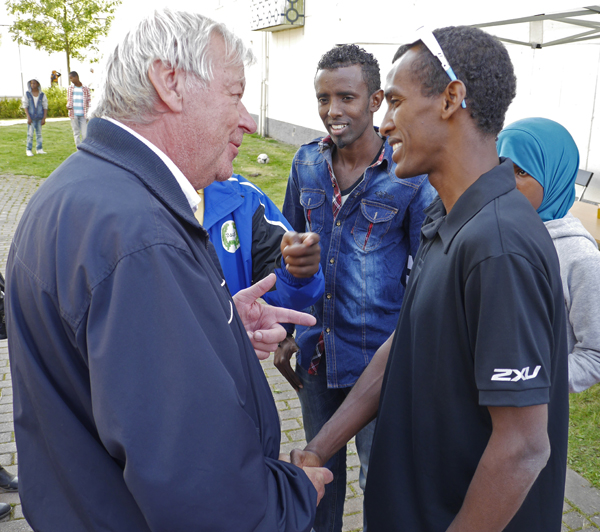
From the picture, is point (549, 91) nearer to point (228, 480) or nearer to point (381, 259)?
point (381, 259)

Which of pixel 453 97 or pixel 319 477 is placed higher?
pixel 453 97

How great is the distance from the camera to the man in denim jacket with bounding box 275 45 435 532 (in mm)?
2645

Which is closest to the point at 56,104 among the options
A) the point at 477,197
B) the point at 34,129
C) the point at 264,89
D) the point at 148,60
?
the point at 34,129

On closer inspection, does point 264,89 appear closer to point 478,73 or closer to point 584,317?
point 584,317

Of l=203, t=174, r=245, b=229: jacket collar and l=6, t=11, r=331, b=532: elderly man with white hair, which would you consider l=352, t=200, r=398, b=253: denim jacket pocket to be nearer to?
l=203, t=174, r=245, b=229: jacket collar

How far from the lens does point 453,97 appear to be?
153 centimetres

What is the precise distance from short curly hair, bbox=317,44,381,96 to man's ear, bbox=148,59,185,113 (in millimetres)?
1710

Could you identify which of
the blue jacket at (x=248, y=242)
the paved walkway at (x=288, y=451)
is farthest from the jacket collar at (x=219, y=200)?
the paved walkway at (x=288, y=451)

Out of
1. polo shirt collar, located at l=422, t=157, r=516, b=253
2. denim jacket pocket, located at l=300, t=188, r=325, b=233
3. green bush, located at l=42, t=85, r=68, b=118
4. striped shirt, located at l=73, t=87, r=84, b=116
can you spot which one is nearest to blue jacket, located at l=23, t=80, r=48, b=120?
striped shirt, located at l=73, t=87, r=84, b=116

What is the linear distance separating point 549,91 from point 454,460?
8.46 metres

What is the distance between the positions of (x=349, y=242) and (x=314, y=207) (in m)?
0.29

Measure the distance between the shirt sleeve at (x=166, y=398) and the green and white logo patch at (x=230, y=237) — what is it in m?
1.34

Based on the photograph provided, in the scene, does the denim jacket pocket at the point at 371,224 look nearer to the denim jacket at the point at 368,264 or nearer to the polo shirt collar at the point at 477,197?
the denim jacket at the point at 368,264

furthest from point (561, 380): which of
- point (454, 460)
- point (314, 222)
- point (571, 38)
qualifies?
point (571, 38)
